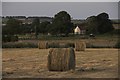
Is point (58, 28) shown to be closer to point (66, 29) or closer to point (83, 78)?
point (66, 29)

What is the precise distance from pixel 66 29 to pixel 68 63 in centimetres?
5581

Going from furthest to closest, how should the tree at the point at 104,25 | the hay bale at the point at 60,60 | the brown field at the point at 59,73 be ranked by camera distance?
the tree at the point at 104,25
the hay bale at the point at 60,60
the brown field at the point at 59,73

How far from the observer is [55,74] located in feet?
36.9

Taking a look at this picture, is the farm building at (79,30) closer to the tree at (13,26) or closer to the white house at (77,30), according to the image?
the white house at (77,30)

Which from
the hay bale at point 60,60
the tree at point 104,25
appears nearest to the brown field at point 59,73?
the hay bale at point 60,60

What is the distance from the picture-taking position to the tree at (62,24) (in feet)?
221

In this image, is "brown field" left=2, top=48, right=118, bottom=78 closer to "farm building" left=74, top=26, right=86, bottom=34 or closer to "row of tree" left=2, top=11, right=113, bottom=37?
"row of tree" left=2, top=11, right=113, bottom=37

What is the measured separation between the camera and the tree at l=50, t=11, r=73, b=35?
6750 cm

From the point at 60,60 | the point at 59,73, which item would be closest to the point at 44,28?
the point at 60,60

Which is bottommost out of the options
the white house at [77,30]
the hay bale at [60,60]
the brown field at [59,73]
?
the brown field at [59,73]

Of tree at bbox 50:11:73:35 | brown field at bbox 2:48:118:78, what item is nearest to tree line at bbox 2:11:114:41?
tree at bbox 50:11:73:35

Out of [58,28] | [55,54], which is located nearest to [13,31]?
[58,28]

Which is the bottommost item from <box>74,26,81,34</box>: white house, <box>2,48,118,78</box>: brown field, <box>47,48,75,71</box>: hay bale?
<box>2,48,118,78</box>: brown field

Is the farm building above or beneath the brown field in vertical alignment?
above
